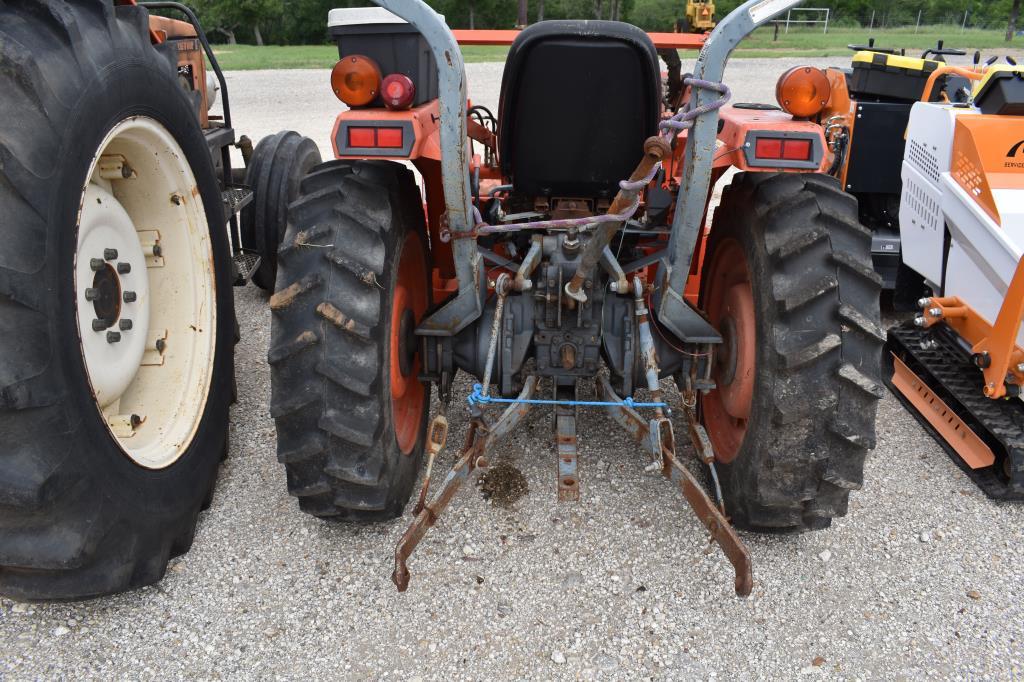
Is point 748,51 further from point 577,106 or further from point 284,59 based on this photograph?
point 577,106

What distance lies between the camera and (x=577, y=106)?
93.9 inches

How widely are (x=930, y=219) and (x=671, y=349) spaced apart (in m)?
1.79

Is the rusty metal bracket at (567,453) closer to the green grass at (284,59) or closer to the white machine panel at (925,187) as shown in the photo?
the white machine panel at (925,187)

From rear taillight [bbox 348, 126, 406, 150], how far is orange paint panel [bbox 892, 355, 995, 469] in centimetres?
256

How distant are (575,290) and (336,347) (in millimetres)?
762

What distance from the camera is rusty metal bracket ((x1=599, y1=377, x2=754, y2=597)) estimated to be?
2158 mm

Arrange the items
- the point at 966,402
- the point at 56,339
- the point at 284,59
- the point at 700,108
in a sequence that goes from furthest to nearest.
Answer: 1. the point at 284,59
2. the point at 966,402
3. the point at 700,108
4. the point at 56,339

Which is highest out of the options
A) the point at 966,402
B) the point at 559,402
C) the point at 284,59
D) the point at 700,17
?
the point at 700,17

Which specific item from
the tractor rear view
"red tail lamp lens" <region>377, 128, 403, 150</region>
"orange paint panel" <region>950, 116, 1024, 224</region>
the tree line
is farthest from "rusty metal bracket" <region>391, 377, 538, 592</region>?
the tree line

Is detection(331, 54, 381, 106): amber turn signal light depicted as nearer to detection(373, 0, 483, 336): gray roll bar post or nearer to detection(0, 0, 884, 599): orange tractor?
detection(0, 0, 884, 599): orange tractor

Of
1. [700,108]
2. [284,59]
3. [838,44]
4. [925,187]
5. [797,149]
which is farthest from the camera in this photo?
[838,44]

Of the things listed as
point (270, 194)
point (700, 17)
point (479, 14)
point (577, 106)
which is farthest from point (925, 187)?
point (479, 14)

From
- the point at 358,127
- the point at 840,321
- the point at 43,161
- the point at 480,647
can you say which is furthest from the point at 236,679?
the point at 840,321

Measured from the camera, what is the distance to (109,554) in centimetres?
210
